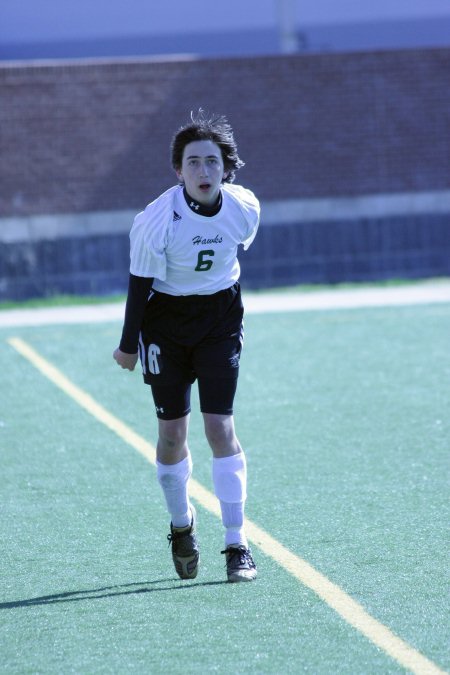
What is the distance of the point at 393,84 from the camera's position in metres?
18.8

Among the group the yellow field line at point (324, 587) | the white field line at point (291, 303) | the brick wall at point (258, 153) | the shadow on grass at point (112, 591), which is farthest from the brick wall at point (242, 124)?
the shadow on grass at point (112, 591)

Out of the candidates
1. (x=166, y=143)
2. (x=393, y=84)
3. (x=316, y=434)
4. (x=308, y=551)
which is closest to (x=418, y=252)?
(x=393, y=84)

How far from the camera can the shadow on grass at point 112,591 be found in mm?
5107

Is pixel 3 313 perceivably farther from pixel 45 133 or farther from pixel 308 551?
pixel 308 551

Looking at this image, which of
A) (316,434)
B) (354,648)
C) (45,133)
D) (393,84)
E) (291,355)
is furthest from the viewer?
(393,84)

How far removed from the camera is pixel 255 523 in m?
6.25

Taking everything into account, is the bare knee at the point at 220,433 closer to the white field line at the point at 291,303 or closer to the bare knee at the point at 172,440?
the bare knee at the point at 172,440

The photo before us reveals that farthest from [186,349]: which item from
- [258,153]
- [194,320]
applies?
[258,153]

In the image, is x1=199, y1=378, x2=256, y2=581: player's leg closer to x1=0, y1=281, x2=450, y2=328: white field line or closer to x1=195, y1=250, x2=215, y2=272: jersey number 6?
x1=195, y1=250, x2=215, y2=272: jersey number 6

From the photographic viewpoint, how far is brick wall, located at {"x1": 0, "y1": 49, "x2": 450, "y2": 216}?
1759 centimetres

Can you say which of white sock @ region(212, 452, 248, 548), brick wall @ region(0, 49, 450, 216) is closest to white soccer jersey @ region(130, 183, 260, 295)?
white sock @ region(212, 452, 248, 548)

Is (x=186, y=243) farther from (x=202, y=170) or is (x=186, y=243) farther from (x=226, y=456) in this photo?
(x=226, y=456)

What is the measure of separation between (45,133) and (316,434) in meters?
10.3

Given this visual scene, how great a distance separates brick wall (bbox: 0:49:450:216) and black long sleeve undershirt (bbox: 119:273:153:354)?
12.6 meters
